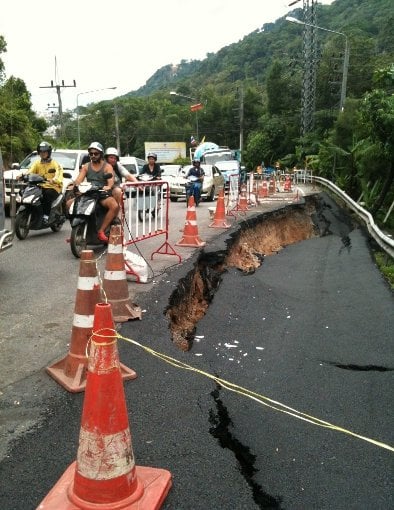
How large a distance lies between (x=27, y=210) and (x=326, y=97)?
55.7 m

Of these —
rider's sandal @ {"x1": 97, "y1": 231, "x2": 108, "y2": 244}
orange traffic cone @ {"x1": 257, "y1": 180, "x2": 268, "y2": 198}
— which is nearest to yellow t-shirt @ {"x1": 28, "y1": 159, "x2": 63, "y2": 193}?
rider's sandal @ {"x1": 97, "y1": 231, "x2": 108, "y2": 244}

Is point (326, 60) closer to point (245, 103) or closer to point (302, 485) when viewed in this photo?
point (245, 103)

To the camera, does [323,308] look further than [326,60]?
No

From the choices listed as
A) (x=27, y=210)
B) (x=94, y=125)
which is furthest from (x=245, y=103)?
(x=27, y=210)

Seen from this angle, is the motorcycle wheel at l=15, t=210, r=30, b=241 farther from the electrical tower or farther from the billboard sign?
the billboard sign

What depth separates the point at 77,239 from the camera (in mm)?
8406

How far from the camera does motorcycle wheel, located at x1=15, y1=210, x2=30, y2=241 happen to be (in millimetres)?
9719

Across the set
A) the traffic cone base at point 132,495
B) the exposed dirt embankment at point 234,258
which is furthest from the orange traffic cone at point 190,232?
the traffic cone base at point 132,495

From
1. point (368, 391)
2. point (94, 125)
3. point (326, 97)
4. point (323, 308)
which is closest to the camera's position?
point (368, 391)

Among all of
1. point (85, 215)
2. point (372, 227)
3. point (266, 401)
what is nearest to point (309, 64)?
point (372, 227)

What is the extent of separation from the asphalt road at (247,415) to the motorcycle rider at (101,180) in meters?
2.15

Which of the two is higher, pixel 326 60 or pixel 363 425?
pixel 326 60

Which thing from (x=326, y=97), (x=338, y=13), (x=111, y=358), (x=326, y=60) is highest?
(x=338, y=13)

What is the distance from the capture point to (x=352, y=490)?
2934 mm
